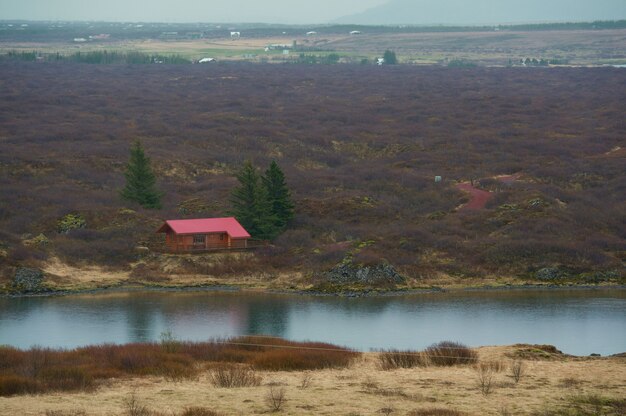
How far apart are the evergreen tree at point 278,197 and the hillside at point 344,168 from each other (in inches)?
32.4

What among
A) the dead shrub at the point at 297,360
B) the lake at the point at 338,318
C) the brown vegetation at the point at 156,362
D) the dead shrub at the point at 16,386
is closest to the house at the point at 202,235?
the lake at the point at 338,318

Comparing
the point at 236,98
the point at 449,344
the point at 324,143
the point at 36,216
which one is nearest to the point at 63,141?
the point at 324,143

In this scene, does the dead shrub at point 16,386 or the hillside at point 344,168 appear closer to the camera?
the dead shrub at point 16,386

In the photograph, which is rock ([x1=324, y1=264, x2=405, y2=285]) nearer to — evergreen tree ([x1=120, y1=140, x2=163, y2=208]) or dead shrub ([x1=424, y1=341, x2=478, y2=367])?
evergreen tree ([x1=120, y1=140, x2=163, y2=208])

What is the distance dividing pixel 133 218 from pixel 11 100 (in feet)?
242

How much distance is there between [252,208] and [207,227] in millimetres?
3187

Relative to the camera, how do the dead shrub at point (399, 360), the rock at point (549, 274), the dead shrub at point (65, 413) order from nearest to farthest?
1. the dead shrub at point (65, 413)
2. the dead shrub at point (399, 360)
3. the rock at point (549, 274)

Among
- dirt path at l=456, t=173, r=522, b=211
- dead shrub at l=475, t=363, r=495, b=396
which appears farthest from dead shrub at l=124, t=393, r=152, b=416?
dirt path at l=456, t=173, r=522, b=211

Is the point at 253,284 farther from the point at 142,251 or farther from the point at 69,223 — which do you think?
the point at 69,223

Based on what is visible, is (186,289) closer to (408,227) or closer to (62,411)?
(408,227)

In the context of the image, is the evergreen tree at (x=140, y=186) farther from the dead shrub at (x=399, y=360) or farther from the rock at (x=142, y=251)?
the dead shrub at (x=399, y=360)

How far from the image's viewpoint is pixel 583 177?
252 feet

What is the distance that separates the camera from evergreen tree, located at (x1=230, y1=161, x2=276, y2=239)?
191 feet

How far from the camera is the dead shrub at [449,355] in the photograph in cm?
3322
